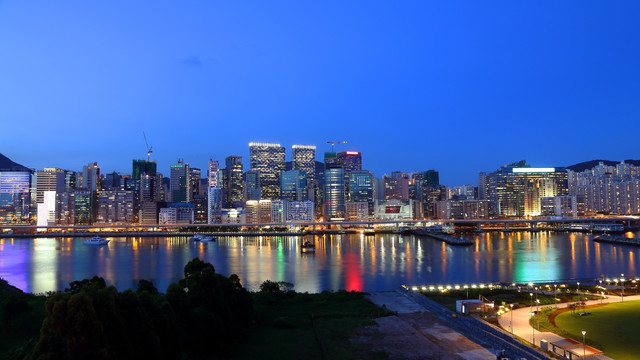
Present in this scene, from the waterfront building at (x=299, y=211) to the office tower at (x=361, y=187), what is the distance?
20629 mm

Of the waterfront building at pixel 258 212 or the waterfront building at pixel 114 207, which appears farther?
the waterfront building at pixel 114 207

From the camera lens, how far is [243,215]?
90.4 metres

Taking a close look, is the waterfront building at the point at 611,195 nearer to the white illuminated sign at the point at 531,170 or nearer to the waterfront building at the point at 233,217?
the white illuminated sign at the point at 531,170

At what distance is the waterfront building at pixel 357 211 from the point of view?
9625cm

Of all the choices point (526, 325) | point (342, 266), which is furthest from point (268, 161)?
point (526, 325)

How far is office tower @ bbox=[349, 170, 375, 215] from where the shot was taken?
110 m

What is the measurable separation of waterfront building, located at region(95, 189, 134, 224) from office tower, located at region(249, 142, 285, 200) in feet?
126

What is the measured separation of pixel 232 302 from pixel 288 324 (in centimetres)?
173

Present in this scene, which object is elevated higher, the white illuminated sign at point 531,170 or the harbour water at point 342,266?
the white illuminated sign at point 531,170

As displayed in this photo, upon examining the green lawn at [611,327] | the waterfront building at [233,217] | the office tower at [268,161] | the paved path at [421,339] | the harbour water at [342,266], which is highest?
the office tower at [268,161]

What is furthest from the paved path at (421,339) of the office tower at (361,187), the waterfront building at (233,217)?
the office tower at (361,187)

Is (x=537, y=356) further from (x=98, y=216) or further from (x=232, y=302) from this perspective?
(x=98, y=216)

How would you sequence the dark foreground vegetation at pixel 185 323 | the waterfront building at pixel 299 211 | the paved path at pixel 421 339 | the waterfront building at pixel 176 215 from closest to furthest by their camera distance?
the dark foreground vegetation at pixel 185 323, the paved path at pixel 421 339, the waterfront building at pixel 299 211, the waterfront building at pixel 176 215

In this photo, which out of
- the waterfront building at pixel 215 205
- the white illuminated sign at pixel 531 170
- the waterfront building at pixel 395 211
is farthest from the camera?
the white illuminated sign at pixel 531 170
